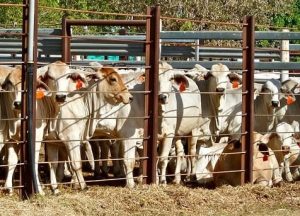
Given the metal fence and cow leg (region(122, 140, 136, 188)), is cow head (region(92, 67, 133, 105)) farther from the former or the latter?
cow leg (region(122, 140, 136, 188))

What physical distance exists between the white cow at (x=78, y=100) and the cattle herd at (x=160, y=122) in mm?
14

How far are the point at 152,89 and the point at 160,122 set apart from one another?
189cm

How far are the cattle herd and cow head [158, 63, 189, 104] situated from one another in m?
0.02

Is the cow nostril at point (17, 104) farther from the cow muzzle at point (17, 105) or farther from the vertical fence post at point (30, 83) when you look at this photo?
the vertical fence post at point (30, 83)

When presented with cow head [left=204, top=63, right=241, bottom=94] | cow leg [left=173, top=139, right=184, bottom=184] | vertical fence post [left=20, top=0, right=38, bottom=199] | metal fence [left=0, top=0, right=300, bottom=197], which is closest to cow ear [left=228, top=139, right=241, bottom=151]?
metal fence [left=0, top=0, right=300, bottom=197]

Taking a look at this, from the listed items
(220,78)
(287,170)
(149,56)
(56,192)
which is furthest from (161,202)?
(220,78)

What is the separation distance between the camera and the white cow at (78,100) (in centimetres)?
1309

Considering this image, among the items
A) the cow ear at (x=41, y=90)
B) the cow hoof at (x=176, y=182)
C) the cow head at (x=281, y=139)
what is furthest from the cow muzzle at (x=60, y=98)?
the cow head at (x=281, y=139)

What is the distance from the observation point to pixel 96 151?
16828mm

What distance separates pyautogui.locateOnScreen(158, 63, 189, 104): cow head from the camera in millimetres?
13595

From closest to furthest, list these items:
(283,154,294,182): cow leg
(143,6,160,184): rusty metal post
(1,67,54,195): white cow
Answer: (143,6,160,184): rusty metal post, (1,67,54,195): white cow, (283,154,294,182): cow leg

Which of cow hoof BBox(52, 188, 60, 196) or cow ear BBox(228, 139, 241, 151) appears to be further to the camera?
cow ear BBox(228, 139, 241, 151)

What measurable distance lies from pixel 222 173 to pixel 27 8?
4331 mm

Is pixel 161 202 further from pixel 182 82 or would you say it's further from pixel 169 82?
pixel 182 82
